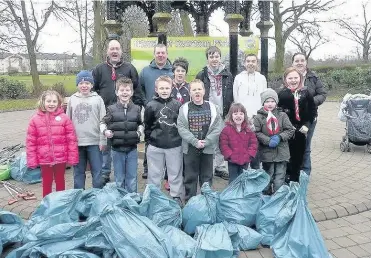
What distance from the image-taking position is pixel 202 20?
8.57m

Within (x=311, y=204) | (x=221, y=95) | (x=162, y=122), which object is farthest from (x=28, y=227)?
(x=311, y=204)

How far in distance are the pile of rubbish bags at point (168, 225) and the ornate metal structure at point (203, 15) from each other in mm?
3113

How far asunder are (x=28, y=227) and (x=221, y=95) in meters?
2.85

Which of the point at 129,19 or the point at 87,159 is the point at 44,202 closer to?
the point at 87,159

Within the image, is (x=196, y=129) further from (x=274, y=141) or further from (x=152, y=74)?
(x=152, y=74)

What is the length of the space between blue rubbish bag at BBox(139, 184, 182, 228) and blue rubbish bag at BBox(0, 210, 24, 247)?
48.5 inches

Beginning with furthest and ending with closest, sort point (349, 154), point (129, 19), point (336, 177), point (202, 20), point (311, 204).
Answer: point (129, 19), point (202, 20), point (349, 154), point (336, 177), point (311, 204)

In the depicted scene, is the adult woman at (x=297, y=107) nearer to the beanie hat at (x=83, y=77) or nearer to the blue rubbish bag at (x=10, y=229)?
the beanie hat at (x=83, y=77)

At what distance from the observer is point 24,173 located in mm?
5941

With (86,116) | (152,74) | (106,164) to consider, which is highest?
(152,74)

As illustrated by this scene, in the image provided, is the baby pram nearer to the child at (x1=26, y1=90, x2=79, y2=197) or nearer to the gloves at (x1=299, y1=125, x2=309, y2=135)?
the gloves at (x1=299, y1=125, x2=309, y2=135)

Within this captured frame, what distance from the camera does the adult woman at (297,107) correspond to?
15.6ft

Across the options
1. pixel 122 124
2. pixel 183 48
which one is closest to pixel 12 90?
pixel 183 48

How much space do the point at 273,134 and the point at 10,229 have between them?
2.96 m
